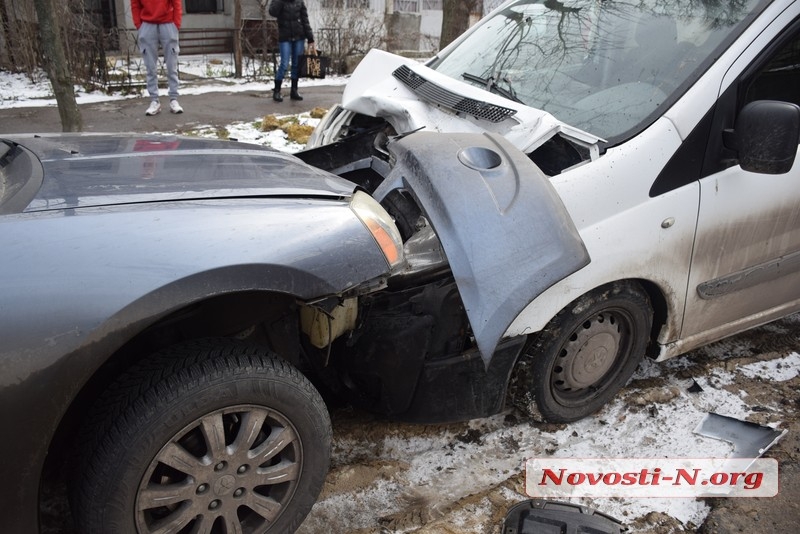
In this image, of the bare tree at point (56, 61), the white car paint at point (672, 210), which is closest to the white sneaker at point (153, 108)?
the bare tree at point (56, 61)

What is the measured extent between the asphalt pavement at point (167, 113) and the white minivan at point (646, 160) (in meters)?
5.23

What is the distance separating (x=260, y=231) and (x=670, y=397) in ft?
7.48

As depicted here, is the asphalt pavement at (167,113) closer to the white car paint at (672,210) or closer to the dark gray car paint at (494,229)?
the white car paint at (672,210)

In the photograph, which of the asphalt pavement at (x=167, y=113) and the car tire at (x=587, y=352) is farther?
the asphalt pavement at (x=167, y=113)

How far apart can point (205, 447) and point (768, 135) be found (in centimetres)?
233

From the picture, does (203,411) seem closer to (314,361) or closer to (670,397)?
(314,361)

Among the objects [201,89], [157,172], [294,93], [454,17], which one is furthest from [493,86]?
[201,89]

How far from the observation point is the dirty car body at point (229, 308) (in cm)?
159

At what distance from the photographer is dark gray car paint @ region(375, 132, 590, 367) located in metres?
1.99

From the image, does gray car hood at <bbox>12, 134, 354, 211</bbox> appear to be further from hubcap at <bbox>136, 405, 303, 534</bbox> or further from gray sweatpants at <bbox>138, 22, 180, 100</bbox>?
gray sweatpants at <bbox>138, 22, 180, 100</bbox>

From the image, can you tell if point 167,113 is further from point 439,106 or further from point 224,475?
point 224,475

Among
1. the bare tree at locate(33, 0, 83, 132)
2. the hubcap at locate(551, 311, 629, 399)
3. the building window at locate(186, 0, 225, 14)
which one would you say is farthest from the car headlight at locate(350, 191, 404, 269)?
the building window at locate(186, 0, 225, 14)

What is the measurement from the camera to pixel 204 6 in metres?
14.9

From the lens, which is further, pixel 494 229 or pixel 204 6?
pixel 204 6
